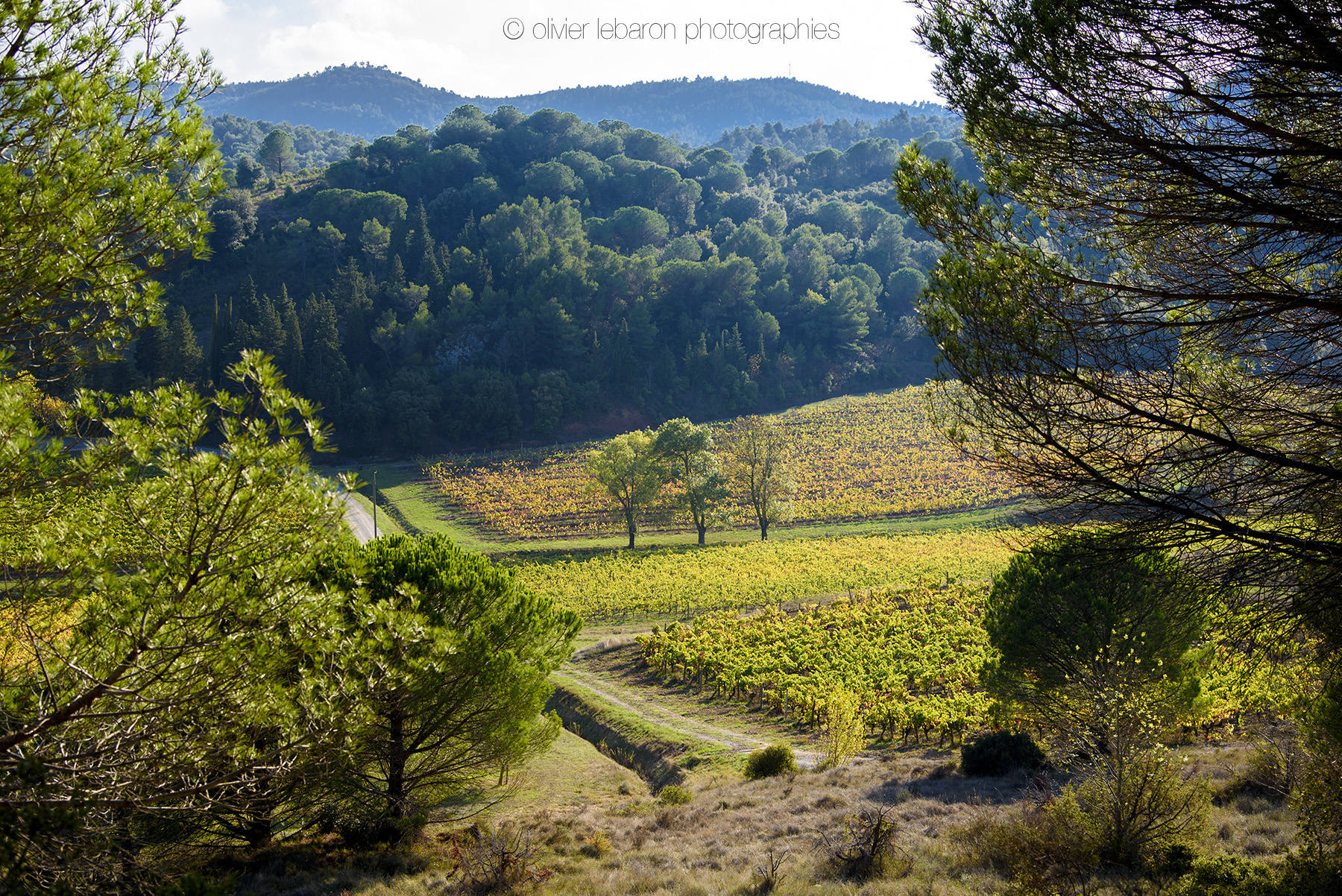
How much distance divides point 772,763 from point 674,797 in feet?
7.97

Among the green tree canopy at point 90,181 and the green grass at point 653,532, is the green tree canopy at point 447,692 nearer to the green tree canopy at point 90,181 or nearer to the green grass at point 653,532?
the green tree canopy at point 90,181

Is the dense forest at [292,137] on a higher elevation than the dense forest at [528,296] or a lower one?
higher

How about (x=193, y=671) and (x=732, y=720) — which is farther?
(x=732, y=720)

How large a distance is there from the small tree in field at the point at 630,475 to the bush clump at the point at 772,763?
29587mm

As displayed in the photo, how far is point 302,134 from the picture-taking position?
19375cm

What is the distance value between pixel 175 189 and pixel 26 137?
0.80m

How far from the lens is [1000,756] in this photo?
559 inches

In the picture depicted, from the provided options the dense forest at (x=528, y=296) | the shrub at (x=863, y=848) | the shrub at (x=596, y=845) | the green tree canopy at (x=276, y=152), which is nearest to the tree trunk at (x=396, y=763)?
the shrub at (x=596, y=845)

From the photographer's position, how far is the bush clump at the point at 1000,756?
14070 millimetres

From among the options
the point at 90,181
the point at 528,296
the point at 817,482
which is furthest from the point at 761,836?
the point at 528,296

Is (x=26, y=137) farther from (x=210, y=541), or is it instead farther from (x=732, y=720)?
(x=732, y=720)

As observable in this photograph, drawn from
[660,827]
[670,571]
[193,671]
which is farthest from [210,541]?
[670,571]

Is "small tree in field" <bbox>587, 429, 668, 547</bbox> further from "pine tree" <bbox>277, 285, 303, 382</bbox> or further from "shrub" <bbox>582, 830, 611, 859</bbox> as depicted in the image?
"shrub" <bbox>582, 830, 611, 859</bbox>

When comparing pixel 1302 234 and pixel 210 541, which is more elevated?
pixel 1302 234
